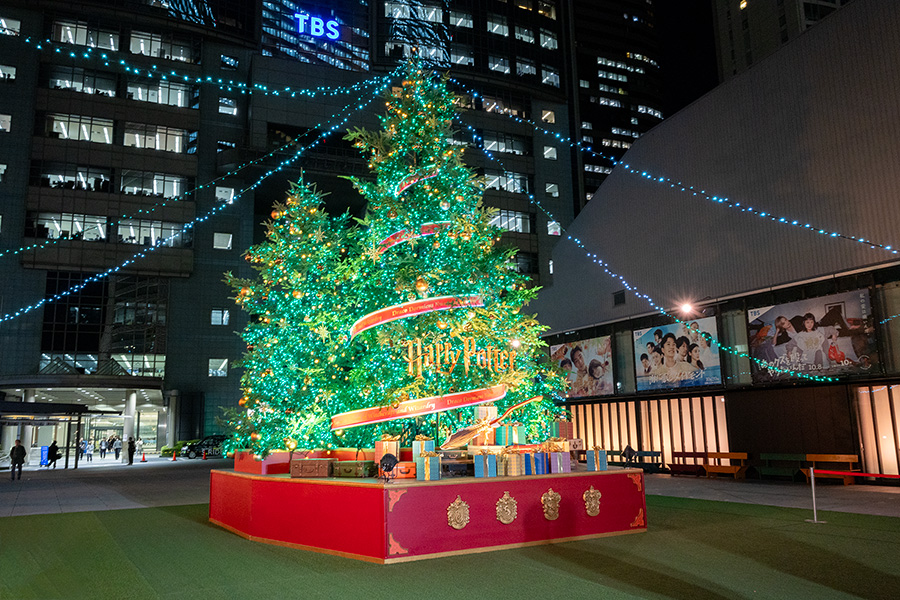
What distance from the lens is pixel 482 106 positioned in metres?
49.9

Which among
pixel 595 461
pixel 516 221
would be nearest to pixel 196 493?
pixel 595 461

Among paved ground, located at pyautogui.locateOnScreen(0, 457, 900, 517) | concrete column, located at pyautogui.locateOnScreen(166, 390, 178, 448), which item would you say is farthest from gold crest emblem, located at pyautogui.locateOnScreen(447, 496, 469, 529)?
concrete column, located at pyautogui.locateOnScreen(166, 390, 178, 448)

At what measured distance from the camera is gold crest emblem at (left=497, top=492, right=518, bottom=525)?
28.4 feet

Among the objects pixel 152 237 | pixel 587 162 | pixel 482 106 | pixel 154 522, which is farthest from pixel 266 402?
pixel 587 162

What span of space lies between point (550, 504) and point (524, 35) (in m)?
51.6

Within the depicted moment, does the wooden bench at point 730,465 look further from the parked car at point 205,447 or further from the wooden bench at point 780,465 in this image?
the parked car at point 205,447

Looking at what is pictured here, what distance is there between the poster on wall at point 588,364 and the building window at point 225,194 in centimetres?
2675

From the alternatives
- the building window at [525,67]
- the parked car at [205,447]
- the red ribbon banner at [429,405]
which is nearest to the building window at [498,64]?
the building window at [525,67]

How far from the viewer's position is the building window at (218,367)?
4328 centimetres

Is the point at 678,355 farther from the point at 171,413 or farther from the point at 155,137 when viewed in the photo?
the point at 155,137

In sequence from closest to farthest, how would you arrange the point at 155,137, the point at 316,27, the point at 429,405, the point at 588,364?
the point at 429,405 → the point at 588,364 → the point at 155,137 → the point at 316,27

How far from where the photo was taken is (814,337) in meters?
18.8

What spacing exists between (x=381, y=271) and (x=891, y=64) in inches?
598

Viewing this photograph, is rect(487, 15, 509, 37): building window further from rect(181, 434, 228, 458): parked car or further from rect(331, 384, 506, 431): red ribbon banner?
rect(331, 384, 506, 431): red ribbon banner
